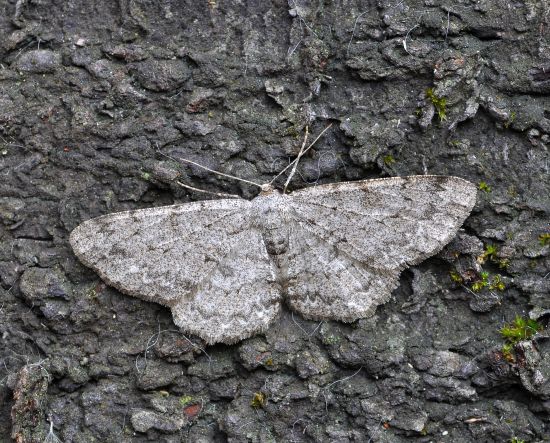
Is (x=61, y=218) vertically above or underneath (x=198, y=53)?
underneath

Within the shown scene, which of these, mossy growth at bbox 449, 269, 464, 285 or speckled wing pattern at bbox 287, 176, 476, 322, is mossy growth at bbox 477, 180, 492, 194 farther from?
mossy growth at bbox 449, 269, 464, 285

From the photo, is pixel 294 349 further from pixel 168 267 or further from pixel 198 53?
pixel 198 53

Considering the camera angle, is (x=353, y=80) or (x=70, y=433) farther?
(x=353, y=80)

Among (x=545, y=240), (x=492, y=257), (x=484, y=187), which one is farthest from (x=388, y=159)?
(x=545, y=240)

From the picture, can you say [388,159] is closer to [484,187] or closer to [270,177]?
[484,187]

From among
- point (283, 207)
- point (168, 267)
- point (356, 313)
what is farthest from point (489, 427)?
point (168, 267)

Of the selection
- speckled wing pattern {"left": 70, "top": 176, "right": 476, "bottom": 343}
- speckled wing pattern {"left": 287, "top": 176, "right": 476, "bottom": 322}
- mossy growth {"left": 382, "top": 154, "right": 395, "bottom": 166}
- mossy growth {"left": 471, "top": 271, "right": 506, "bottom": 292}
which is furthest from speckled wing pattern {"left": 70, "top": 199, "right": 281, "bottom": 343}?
mossy growth {"left": 471, "top": 271, "right": 506, "bottom": 292}
